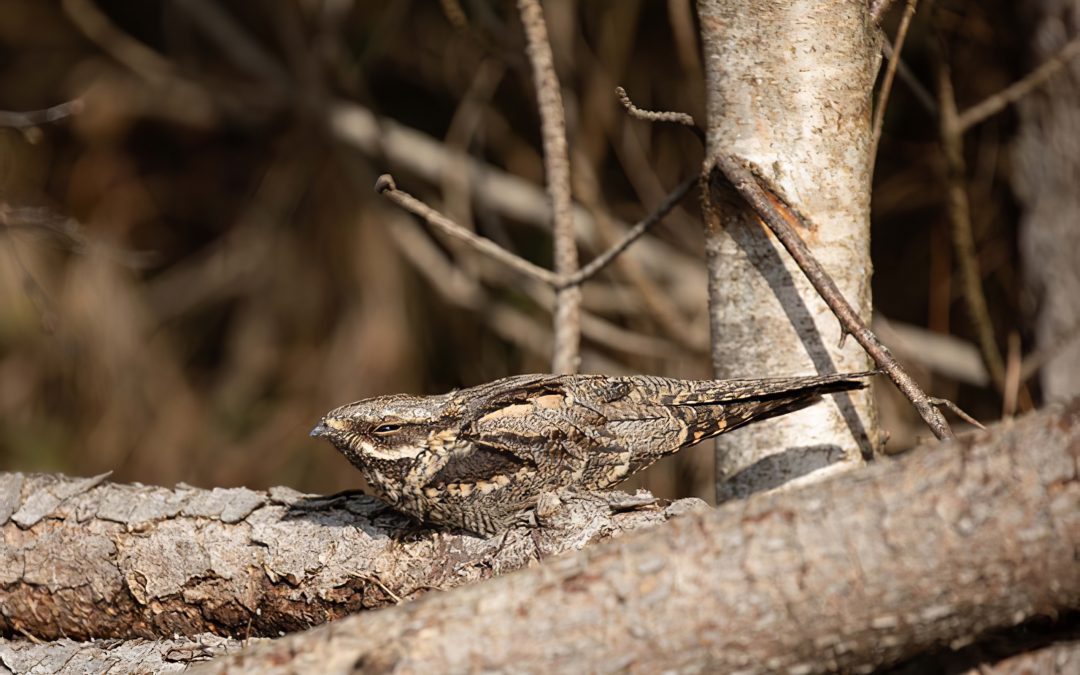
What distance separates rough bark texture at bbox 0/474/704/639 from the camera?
74.0 inches

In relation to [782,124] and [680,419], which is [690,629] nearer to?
[680,419]

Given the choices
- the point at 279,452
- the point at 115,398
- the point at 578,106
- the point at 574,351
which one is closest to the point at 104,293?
the point at 115,398

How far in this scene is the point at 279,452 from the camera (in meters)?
5.64

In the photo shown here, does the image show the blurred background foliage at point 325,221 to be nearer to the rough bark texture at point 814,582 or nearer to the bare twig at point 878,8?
the bare twig at point 878,8

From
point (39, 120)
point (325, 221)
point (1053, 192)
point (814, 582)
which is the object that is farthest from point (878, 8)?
point (325, 221)

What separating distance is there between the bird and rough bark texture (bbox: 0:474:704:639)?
9 centimetres

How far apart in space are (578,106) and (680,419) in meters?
3.07

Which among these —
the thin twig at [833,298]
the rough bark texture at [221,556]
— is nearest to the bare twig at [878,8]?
the thin twig at [833,298]

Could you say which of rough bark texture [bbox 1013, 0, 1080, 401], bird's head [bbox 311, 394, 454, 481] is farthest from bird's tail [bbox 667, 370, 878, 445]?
rough bark texture [bbox 1013, 0, 1080, 401]

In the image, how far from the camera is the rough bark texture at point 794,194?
196 centimetres

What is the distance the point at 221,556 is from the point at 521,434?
2.11 feet

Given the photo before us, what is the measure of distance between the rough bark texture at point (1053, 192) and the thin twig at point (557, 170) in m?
1.72

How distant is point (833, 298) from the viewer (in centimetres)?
182

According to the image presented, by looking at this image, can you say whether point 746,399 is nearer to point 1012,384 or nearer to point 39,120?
point 1012,384
